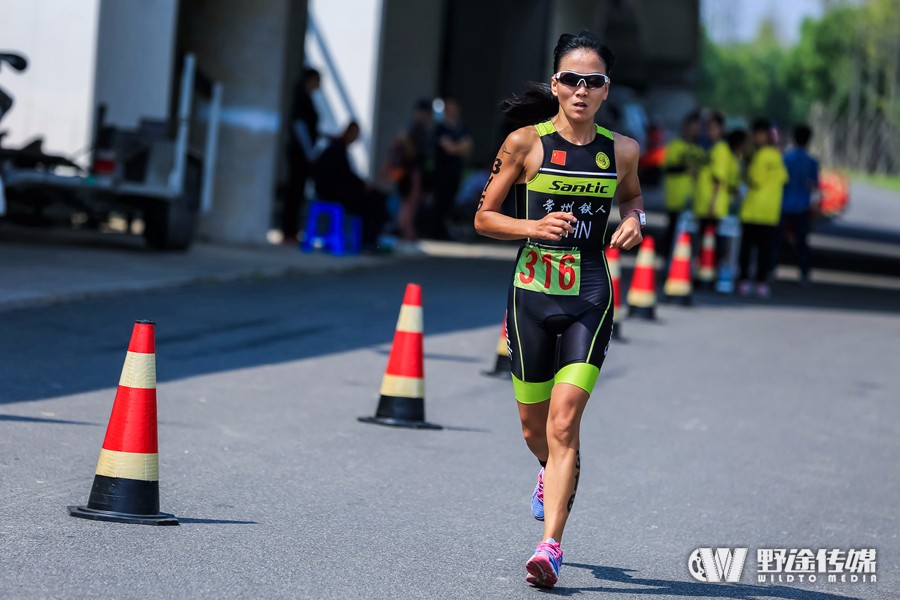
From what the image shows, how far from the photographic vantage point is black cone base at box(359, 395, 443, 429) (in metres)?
9.16

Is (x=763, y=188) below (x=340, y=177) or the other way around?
the other way around

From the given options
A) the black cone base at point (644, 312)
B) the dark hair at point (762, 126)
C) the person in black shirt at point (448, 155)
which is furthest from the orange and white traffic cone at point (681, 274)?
the person in black shirt at point (448, 155)

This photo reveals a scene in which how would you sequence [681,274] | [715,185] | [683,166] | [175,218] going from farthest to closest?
[683,166]
[715,185]
[681,274]
[175,218]

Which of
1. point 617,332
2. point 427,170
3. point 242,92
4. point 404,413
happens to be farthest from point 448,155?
point 404,413

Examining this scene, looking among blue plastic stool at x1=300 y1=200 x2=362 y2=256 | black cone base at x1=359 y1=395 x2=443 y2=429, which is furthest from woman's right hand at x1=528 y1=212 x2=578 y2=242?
blue plastic stool at x1=300 y1=200 x2=362 y2=256

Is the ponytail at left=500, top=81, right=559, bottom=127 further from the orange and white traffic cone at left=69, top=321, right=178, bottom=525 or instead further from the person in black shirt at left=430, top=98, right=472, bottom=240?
the person in black shirt at left=430, top=98, right=472, bottom=240

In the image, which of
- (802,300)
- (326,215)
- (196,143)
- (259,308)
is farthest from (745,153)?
(259,308)

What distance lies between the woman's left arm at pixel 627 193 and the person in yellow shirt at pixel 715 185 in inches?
523

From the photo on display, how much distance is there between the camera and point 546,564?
5.61 meters

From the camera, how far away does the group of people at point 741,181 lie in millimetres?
19516

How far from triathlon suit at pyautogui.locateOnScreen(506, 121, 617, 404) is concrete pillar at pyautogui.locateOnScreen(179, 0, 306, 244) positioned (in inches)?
582

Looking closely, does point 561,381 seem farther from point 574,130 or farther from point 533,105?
point 533,105

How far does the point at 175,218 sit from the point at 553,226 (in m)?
12.4

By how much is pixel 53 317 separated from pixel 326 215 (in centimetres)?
889
